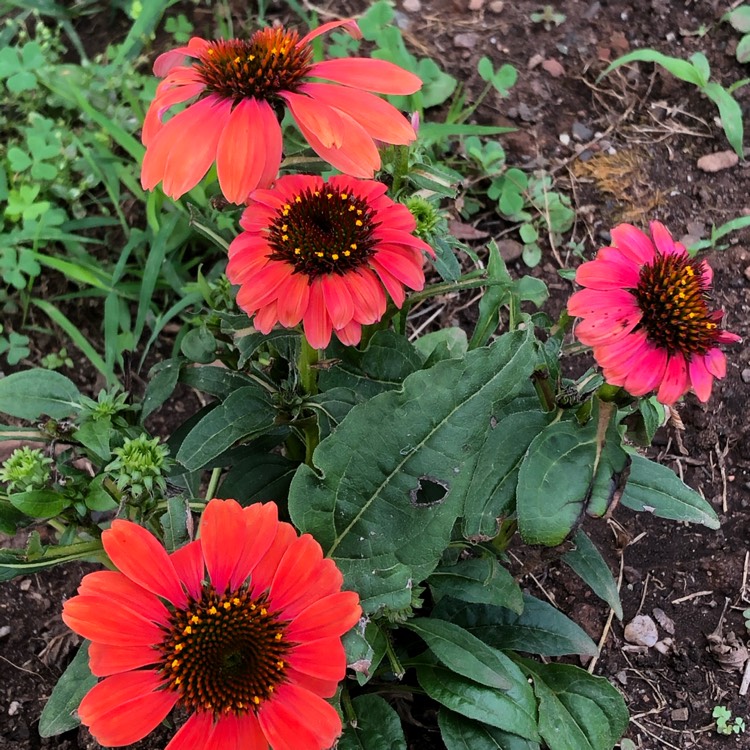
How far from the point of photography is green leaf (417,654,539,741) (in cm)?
117

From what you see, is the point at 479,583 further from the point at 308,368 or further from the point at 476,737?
the point at 308,368

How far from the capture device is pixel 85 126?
86.1 inches

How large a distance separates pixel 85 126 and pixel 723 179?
182 cm

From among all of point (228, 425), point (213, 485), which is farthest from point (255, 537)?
point (213, 485)

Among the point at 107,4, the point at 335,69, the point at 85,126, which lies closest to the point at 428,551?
the point at 335,69

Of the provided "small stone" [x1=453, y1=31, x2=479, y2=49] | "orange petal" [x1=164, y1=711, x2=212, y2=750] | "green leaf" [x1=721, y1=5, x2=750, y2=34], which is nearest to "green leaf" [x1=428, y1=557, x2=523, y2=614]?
"orange petal" [x1=164, y1=711, x2=212, y2=750]

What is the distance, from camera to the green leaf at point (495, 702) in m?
1.17

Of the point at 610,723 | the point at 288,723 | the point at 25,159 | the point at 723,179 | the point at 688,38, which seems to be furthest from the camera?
the point at 688,38

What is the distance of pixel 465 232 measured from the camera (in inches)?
83.8

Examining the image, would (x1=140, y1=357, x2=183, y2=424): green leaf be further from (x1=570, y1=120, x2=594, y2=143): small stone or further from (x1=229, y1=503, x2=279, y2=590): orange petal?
(x1=570, y1=120, x2=594, y2=143): small stone

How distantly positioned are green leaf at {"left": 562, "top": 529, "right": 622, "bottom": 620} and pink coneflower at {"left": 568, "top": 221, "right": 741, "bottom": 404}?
1.23ft

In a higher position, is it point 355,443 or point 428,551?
point 355,443

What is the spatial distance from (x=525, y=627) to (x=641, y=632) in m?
0.38

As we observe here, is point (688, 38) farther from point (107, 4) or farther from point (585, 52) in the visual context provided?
point (107, 4)
